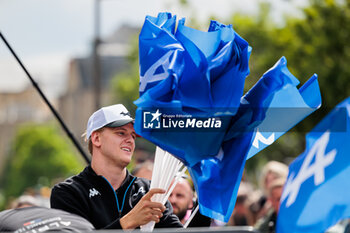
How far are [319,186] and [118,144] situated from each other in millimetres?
1258

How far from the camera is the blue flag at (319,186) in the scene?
11.8ft

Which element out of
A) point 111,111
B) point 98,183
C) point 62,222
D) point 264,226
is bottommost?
point 264,226

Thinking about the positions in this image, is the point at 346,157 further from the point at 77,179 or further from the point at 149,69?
the point at 77,179

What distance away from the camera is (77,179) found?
4383 mm

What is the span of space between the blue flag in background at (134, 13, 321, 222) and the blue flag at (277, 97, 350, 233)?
207 mm

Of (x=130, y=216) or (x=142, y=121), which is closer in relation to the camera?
(x=142, y=121)

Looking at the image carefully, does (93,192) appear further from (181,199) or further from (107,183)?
(181,199)

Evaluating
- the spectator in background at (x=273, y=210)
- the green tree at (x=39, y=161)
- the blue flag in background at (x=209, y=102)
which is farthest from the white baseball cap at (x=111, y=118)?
the green tree at (x=39, y=161)

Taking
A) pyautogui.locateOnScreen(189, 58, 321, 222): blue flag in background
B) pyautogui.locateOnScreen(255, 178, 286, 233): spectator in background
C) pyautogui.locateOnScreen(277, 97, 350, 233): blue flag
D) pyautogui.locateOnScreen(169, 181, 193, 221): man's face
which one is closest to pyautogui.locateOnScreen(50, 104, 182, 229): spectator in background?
pyautogui.locateOnScreen(189, 58, 321, 222): blue flag in background

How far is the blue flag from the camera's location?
3596 millimetres

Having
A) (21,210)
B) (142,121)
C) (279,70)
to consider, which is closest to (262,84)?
(279,70)

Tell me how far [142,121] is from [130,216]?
54 centimetres

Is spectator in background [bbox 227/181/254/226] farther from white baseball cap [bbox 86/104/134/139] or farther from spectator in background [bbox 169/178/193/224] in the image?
white baseball cap [bbox 86/104/134/139]

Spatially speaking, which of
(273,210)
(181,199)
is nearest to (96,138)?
(181,199)
